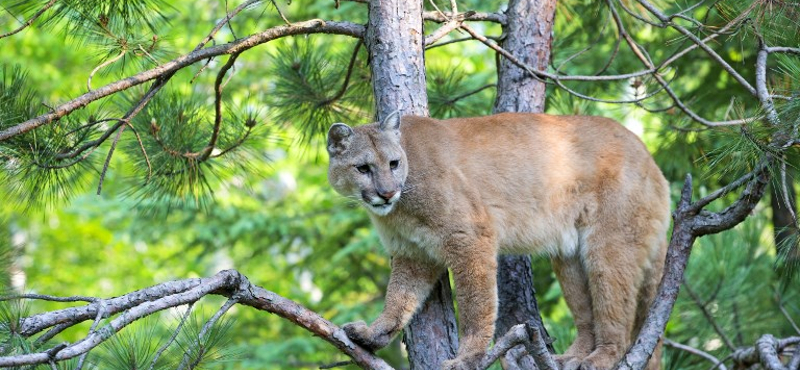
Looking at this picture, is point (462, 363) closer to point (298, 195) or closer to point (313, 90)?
point (313, 90)

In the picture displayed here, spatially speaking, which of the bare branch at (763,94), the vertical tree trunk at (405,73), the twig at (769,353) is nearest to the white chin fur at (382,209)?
the vertical tree trunk at (405,73)

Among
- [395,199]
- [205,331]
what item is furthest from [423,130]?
[205,331]

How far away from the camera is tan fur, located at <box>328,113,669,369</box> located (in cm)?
539

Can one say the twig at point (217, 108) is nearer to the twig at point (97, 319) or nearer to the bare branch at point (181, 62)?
the bare branch at point (181, 62)

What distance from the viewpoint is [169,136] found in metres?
6.05

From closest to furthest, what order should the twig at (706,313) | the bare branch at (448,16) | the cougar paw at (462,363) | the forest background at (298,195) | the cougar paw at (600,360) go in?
the cougar paw at (462,363) < the cougar paw at (600,360) < the bare branch at (448,16) < the forest background at (298,195) < the twig at (706,313)

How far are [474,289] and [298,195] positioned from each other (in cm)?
993

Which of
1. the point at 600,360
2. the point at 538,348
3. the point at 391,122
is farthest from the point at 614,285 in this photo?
the point at 391,122

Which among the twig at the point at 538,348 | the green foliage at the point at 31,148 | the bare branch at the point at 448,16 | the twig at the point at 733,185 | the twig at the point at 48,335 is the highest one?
the bare branch at the point at 448,16

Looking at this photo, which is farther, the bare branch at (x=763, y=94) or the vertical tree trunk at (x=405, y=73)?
the vertical tree trunk at (x=405, y=73)

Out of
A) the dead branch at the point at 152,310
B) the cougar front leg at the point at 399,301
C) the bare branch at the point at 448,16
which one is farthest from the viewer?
the bare branch at the point at 448,16

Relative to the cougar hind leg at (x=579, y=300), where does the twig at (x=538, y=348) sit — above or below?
below

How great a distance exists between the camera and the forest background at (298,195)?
6184 mm

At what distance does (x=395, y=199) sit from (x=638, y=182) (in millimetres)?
1895
